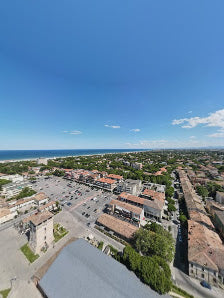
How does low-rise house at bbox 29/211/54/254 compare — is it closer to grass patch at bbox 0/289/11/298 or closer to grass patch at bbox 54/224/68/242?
grass patch at bbox 54/224/68/242

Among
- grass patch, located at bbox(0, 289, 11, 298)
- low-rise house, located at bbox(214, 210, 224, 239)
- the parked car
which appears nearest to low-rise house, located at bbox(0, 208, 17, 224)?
grass patch, located at bbox(0, 289, 11, 298)

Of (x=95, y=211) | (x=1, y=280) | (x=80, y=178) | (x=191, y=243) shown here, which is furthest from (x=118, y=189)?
(x=1, y=280)

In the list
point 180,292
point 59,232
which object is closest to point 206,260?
point 180,292

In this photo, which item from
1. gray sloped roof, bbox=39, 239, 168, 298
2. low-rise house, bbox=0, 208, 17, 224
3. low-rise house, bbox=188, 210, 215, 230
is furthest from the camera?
low-rise house, bbox=0, 208, 17, 224

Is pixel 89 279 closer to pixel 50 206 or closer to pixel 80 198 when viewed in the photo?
pixel 50 206

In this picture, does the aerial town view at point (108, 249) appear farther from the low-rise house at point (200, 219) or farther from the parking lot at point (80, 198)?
the parking lot at point (80, 198)

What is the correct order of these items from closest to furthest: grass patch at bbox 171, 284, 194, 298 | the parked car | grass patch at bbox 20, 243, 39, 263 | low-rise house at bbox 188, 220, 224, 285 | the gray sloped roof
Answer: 1. the gray sloped roof
2. grass patch at bbox 171, 284, 194, 298
3. the parked car
4. low-rise house at bbox 188, 220, 224, 285
5. grass patch at bbox 20, 243, 39, 263

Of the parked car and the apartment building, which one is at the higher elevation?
the apartment building
